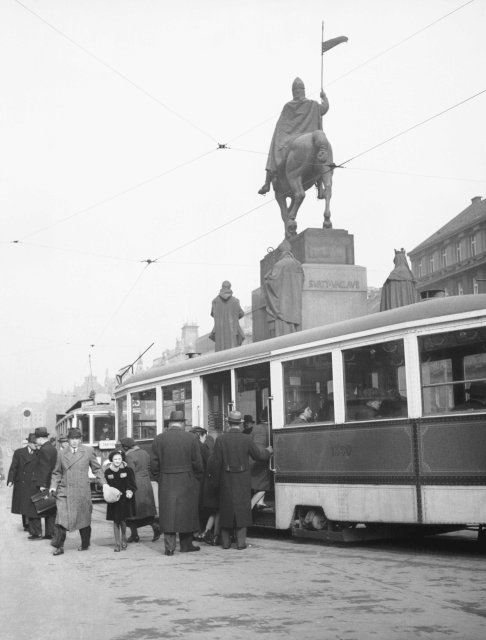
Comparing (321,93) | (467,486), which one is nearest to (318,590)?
(467,486)

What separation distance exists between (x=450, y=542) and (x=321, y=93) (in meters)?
11.1

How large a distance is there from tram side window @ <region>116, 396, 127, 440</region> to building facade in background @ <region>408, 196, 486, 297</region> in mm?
45373

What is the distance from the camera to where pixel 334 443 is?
10891 mm

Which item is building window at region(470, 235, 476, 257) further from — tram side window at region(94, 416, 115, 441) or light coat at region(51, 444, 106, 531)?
light coat at region(51, 444, 106, 531)

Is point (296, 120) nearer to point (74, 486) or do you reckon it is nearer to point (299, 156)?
point (299, 156)

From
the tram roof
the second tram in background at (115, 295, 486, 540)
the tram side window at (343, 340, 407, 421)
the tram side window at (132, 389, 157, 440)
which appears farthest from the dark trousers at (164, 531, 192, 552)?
the tram side window at (132, 389, 157, 440)

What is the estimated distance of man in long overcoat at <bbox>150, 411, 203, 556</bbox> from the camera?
11.1 meters

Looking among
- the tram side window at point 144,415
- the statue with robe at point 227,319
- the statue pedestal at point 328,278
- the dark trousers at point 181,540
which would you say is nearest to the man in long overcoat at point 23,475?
the tram side window at point 144,415

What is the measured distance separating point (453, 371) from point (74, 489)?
17.1ft

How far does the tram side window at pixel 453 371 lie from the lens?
940 centimetres

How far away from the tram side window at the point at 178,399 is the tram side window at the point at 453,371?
5373 mm

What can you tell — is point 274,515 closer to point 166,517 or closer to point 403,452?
point 166,517

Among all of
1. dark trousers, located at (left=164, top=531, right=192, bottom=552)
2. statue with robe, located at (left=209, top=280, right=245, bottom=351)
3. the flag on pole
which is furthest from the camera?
statue with robe, located at (left=209, top=280, right=245, bottom=351)

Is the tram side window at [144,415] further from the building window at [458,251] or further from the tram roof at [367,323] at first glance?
the building window at [458,251]
